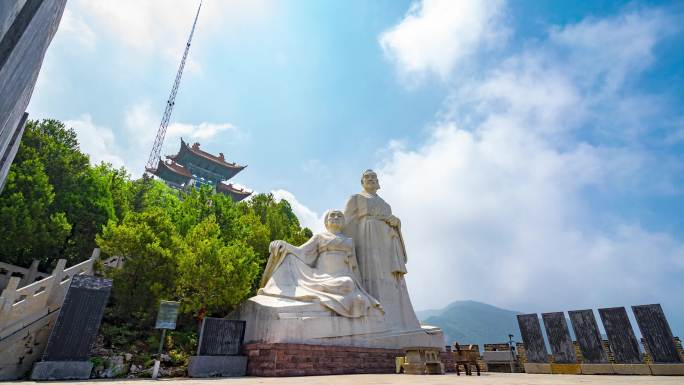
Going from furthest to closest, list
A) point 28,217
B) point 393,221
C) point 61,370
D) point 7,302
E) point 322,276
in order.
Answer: point 28,217
point 393,221
point 322,276
point 7,302
point 61,370

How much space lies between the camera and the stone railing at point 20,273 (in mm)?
12914

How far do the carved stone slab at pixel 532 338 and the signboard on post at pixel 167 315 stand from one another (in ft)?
28.6

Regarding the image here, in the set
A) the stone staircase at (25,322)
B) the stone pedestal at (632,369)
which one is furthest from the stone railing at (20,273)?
the stone pedestal at (632,369)

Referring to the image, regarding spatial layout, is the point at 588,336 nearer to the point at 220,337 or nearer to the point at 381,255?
the point at 381,255

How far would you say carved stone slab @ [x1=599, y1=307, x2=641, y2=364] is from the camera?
812 cm

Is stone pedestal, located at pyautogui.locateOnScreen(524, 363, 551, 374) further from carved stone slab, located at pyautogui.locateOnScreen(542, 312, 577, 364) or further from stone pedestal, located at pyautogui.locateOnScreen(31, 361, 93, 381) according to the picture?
stone pedestal, located at pyautogui.locateOnScreen(31, 361, 93, 381)

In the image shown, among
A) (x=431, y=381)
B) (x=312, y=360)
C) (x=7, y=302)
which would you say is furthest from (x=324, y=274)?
(x=7, y=302)

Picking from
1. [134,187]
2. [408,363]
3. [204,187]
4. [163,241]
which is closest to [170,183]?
[134,187]

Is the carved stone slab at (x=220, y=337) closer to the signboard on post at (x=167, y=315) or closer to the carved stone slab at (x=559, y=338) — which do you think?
the signboard on post at (x=167, y=315)

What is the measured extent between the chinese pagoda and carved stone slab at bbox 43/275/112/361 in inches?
1649

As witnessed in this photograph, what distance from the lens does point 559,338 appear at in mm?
9125

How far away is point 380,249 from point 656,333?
6.52m

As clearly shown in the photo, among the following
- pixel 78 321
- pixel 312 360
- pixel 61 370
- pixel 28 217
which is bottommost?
pixel 61 370

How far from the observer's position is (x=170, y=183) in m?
48.2
